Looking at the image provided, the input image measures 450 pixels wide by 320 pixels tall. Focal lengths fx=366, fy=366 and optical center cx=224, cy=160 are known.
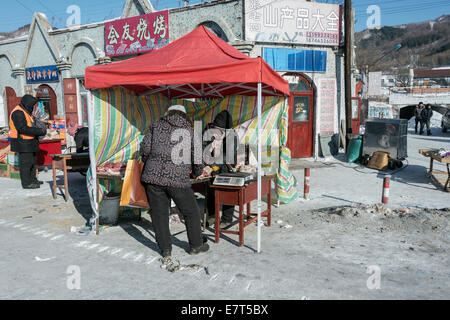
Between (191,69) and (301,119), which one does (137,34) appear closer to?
(301,119)

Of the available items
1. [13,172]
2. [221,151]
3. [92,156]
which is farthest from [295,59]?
[13,172]

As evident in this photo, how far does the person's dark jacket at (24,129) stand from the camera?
8547 mm

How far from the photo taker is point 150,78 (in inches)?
207

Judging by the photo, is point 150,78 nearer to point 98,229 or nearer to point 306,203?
point 98,229

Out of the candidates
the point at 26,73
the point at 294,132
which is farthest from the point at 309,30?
the point at 26,73

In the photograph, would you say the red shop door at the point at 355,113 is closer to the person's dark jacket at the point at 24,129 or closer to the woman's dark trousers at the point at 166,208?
the person's dark jacket at the point at 24,129

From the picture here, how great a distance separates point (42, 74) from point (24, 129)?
987cm

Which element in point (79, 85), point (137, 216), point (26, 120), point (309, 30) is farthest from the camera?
point (79, 85)

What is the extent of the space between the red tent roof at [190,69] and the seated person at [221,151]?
3.38ft

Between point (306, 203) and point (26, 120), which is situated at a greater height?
point (26, 120)

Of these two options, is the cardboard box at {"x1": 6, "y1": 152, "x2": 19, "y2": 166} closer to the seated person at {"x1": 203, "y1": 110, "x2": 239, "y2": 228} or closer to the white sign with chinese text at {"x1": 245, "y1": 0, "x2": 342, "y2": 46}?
the seated person at {"x1": 203, "y1": 110, "x2": 239, "y2": 228}

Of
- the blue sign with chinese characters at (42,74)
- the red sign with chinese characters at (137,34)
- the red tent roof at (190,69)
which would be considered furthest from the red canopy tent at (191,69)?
the blue sign with chinese characters at (42,74)
